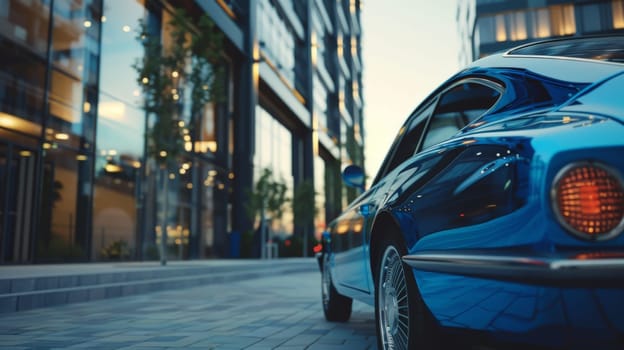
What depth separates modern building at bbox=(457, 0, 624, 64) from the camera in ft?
109

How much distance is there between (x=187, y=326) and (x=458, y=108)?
3.47 metres

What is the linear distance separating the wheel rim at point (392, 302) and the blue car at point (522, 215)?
0.02 m

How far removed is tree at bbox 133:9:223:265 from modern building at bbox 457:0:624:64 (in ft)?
76.0

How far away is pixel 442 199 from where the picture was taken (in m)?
2.09

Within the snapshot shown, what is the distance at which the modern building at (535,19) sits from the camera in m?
33.2

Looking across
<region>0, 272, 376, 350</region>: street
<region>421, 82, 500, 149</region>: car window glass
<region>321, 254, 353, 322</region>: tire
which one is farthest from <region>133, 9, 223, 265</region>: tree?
<region>421, 82, 500, 149</region>: car window glass

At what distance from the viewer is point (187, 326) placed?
5.38m

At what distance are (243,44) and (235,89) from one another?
6.94 ft

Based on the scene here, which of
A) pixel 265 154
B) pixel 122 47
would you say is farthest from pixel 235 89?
pixel 122 47

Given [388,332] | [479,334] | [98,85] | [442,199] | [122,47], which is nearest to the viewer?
[479,334]

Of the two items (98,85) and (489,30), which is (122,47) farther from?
(489,30)

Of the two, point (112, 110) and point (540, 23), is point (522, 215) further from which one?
point (540, 23)

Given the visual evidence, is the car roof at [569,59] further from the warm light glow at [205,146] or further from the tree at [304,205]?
the tree at [304,205]

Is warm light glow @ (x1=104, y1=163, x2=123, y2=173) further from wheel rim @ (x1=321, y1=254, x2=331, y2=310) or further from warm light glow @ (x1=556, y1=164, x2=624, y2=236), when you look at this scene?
warm light glow @ (x1=556, y1=164, x2=624, y2=236)
